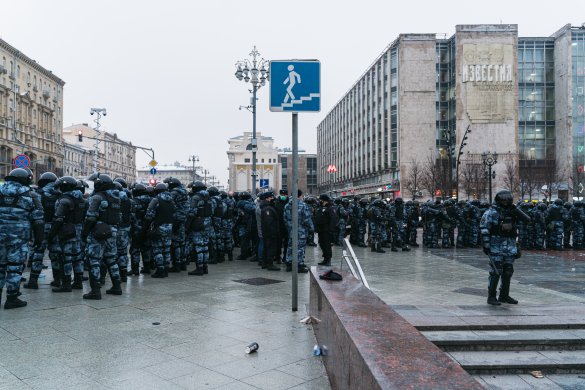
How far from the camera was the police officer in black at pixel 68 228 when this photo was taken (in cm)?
816

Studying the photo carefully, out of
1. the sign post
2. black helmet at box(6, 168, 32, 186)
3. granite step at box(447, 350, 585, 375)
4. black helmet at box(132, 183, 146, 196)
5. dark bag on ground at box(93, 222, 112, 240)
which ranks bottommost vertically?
granite step at box(447, 350, 585, 375)

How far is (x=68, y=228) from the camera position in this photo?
322 inches

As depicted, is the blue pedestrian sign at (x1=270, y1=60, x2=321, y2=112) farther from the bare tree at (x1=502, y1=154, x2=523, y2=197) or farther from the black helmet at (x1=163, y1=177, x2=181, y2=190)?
the bare tree at (x1=502, y1=154, x2=523, y2=197)

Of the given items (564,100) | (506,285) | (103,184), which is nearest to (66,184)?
(103,184)

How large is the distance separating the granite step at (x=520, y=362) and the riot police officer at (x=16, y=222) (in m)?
6.44

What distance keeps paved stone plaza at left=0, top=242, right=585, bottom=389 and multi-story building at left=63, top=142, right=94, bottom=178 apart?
3290 inches

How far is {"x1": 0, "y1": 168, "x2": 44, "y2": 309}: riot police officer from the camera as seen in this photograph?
7.21m

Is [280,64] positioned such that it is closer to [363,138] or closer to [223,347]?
[223,347]

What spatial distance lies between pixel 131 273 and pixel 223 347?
19.7ft

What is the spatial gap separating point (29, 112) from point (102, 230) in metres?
72.2

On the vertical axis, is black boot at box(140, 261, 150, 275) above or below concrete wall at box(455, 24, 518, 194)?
below

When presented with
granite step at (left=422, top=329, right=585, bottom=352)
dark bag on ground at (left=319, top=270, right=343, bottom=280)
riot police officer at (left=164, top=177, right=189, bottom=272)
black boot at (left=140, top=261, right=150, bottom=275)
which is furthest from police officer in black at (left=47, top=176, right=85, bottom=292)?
granite step at (left=422, top=329, right=585, bottom=352)

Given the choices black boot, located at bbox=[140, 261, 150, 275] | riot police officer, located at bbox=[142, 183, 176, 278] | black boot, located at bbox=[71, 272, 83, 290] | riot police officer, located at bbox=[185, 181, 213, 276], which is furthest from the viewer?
black boot, located at bbox=[140, 261, 150, 275]

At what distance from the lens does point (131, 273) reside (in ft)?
34.1
